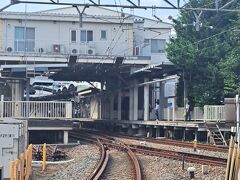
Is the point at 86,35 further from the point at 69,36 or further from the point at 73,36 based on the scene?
the point at 69,36

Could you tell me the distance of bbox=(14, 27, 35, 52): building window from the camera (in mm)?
35969

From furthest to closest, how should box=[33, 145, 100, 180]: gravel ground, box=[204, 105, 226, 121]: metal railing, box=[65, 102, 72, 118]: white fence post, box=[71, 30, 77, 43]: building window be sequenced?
box=[71, 30, 77, 43]: building window → box=[204, 105, 226, 121]: metal railing → box=[65, 102, 72, 118]: white fence post → box=[33, 145, 100, 180]: gravel ground

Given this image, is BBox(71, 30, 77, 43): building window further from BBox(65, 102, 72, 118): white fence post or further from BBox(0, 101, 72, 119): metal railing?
BBox(65, 102, 72, 118): white fence post

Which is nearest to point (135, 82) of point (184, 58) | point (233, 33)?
point (184, 58)

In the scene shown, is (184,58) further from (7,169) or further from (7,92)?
(7,169)

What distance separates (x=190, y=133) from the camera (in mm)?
29516

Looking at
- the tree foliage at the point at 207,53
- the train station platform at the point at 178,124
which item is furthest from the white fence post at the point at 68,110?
the tree foliage at the point at 207,53

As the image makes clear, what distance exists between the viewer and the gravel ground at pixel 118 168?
49.2 feet

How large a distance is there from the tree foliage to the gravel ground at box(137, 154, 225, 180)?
12.0 metres

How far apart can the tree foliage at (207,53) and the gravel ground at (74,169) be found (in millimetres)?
11032

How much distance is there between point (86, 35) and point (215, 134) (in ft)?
49.8

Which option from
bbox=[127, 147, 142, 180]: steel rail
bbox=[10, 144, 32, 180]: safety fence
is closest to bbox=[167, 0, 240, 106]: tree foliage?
bbox=[127, 147, 142, 180]: steel rail

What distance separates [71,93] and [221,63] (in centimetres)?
1851

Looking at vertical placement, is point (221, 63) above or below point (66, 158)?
above
